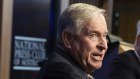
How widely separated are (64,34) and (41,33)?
163 cm

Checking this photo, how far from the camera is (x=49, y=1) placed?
357 centimetres

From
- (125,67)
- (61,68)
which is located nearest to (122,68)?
(125,67)

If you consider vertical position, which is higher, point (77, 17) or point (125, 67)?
point (77, 17)

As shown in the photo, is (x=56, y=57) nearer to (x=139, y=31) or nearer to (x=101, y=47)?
(x=101, y=47)

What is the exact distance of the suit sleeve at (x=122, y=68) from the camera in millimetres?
2584

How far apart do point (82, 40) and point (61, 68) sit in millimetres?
177

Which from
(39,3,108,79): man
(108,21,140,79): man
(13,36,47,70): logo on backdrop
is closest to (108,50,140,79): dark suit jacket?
(108,21,140,79): man

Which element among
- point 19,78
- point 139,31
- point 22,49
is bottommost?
point 19,78

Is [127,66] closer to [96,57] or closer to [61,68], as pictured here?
[96,57]

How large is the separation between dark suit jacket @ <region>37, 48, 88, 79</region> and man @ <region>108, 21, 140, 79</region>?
0.73m

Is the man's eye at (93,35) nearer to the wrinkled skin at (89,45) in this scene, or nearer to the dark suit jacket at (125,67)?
the wrinkled skin at (89,45)

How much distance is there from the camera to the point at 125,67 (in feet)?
8.59

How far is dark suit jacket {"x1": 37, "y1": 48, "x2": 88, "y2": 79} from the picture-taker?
178cm

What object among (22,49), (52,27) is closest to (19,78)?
(22,49)
